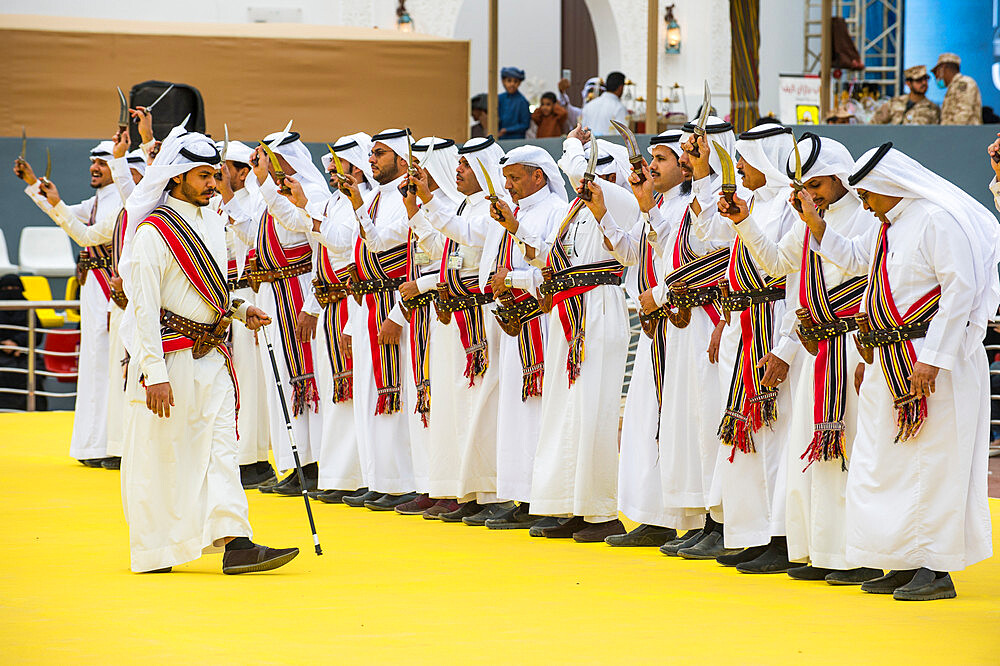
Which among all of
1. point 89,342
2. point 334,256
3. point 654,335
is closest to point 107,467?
point 89,342

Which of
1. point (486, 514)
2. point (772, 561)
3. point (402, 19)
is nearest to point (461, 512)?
point (486, 514)

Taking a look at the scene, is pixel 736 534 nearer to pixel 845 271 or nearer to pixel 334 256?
pixel 845 271

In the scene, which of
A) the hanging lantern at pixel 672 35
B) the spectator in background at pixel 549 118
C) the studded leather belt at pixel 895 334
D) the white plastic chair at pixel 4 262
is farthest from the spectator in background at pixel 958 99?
the white plastic chair at pixel 4 262

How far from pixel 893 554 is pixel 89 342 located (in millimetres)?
5783

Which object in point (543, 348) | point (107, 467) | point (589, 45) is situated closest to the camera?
point (543, 348)

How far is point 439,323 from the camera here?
739 centimetres

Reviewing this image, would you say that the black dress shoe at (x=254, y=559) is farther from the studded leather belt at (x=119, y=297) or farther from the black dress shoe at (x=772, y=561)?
the studded leather belt at (x=119, y=297)

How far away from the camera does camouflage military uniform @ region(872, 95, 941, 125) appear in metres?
12.1

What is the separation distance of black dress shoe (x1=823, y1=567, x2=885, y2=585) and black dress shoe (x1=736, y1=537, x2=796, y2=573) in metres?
0.29

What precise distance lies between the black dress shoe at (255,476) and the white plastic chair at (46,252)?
613 cm

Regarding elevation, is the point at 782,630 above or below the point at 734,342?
below

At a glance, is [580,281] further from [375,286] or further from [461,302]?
[375,286]

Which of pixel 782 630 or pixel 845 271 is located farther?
pixel 845 271

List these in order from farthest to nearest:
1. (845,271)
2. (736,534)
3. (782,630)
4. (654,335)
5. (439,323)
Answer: (439,323) → (654,335) → (736,534) → (845,271) → (782,630)
